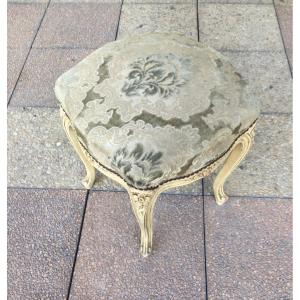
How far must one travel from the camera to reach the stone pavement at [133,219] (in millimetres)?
1382

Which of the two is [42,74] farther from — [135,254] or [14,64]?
[135,254]

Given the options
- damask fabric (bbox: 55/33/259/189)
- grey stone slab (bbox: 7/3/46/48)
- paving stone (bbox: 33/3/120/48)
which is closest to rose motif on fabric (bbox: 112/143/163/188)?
damask fabric (bbox: 55/33/259/189)

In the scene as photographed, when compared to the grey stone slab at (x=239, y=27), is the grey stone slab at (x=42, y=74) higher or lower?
lower

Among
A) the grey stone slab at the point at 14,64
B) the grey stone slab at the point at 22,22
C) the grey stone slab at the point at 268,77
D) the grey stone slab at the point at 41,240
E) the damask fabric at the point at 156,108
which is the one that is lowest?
the grey stone slab at the point at 41,240

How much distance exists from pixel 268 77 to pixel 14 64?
1.26 metres

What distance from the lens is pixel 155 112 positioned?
110 centimetres

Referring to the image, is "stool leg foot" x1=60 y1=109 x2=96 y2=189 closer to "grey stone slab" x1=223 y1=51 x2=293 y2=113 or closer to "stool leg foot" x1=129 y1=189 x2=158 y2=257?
"stool leg foot" x1=129 y1=189 x2=158 y2=257

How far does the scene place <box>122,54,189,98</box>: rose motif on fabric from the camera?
3.73 ft

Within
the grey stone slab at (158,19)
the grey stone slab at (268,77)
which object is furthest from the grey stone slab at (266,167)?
the grey stone slab at (158,19)

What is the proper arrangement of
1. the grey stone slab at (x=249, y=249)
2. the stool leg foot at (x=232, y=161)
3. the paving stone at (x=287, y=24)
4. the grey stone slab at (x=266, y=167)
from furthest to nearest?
the paving stone at (x=287, y=24), the grey stone slab at (x=266, y=167), the grey stone slab at (x=249, y=249), the stool leg foot at (x=232, y=161)

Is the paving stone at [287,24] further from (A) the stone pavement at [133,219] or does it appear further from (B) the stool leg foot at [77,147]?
(B) the stool leg foot at [77,147]

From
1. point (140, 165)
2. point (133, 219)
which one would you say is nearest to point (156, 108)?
point (140, 165)

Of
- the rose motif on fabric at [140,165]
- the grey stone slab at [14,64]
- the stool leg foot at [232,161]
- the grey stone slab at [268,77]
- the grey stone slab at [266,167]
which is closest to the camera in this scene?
the rose motif on fabric at [140,165]

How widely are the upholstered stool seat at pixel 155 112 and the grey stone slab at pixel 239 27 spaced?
918 millimetres
